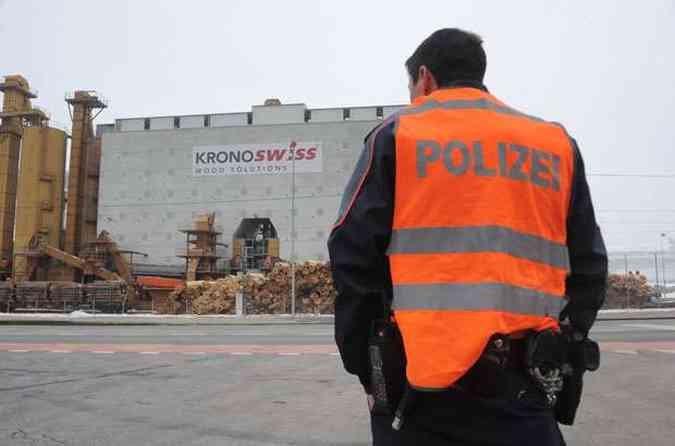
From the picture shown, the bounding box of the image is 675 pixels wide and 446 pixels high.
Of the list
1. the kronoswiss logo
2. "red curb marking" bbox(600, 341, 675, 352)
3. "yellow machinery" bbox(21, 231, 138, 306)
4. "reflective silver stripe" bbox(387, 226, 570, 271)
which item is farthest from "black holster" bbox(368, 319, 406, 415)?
the kronoswiss logo

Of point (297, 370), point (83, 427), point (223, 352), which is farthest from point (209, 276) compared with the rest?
point (83, 427)

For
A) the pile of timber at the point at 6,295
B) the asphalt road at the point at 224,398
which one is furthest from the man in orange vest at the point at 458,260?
the pile of timber at the point at 6,295

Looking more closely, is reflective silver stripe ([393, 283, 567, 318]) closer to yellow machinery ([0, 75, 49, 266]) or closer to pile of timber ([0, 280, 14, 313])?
pile of timber ([0, 280, 14, 313])

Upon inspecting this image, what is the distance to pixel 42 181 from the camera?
48.2 meters

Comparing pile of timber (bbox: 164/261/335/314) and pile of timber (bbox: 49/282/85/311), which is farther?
pile of timber (bbox: 49/282/85/311)

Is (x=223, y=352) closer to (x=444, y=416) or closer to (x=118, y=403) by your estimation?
(x=118, y=403)

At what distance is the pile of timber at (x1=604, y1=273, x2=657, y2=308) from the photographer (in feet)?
111

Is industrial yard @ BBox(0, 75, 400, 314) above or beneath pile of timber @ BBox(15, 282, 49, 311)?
above

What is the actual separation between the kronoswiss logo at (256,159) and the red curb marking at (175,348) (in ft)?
123

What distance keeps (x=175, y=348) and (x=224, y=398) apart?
5.88 m

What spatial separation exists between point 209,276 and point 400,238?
4270 cm

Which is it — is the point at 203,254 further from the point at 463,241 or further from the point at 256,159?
the point at 463,241

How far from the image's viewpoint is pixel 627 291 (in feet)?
112

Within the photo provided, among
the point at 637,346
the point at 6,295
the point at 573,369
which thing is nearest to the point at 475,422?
the point at 573,369
